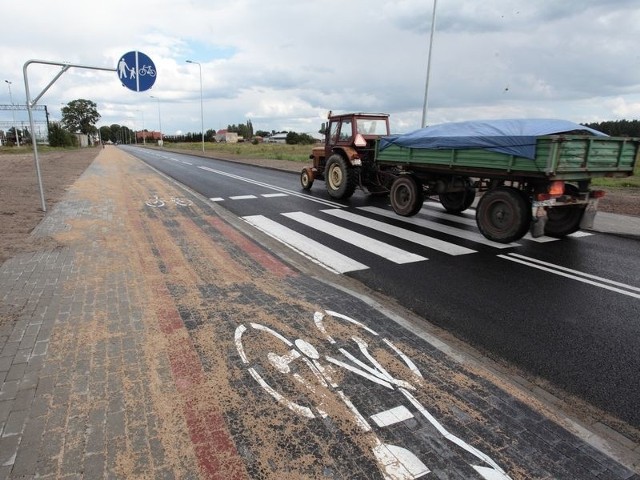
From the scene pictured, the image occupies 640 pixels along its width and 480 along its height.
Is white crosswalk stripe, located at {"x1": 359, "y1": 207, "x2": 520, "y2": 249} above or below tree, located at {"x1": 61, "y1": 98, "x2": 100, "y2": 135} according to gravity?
below

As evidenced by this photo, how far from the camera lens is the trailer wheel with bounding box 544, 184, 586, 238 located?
7.93 m

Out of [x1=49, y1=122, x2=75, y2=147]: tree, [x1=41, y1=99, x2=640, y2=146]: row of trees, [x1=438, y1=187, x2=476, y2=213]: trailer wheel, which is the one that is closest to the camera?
[x1=438, y1=187, x2=476, y2=213]: trailer wheel

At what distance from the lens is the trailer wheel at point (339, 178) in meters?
12.3

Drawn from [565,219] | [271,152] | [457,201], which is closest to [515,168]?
[565,219]

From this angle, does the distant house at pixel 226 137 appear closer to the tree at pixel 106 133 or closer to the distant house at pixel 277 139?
→ the distant house at pixel 277 139

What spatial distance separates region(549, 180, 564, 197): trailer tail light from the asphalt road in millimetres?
1047

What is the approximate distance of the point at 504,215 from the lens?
7.71 metres

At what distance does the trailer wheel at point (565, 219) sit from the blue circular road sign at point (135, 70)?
8405mm

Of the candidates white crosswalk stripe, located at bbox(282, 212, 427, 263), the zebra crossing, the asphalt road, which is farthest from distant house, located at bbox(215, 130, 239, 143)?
the asphalt road

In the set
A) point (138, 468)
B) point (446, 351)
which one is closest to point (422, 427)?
point (446, 351)

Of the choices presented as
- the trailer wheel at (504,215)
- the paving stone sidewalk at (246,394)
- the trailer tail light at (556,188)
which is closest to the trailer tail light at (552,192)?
the trailer tail light at (556,188)

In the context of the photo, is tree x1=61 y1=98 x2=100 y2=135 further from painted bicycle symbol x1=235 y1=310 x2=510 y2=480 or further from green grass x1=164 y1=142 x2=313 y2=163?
painted bicycle symbol x1=235 y1=310 x2=510 y2=480

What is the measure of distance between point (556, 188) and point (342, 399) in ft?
19.9

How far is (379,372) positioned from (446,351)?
81cm
